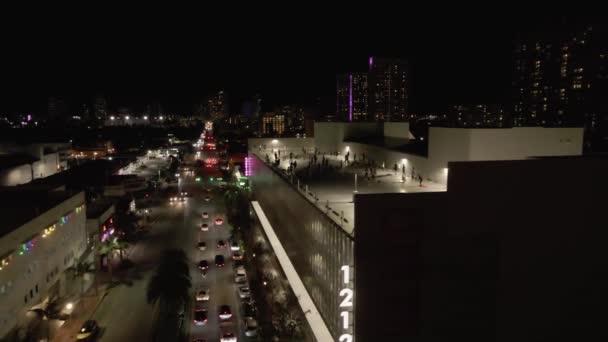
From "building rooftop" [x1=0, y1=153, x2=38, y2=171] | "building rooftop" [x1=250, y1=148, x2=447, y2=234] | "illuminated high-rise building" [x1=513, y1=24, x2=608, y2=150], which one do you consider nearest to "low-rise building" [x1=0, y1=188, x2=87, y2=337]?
"building rooftop" [x1=250, y1=148, x2=447, y2=234]

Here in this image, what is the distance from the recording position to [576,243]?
1129 centimetres

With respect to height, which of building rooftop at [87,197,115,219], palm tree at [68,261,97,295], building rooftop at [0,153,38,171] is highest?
building rooftop at [0,153,38,171]

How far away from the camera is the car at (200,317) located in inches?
683

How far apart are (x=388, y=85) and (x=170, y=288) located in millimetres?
57271

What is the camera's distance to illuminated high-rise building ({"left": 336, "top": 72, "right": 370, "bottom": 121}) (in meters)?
72.4

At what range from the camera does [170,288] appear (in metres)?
18.8

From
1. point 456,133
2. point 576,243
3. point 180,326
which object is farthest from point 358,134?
point 576,243

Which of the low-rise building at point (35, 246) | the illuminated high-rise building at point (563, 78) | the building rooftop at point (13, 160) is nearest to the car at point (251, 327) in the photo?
the low-rise building at point (35, 246)

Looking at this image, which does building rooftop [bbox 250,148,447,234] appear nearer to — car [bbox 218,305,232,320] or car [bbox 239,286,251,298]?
car [bbox 239,286,251,298]

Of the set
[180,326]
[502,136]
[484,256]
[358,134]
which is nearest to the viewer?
[484,256]

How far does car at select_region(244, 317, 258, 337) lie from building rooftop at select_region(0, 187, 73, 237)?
27.8ft

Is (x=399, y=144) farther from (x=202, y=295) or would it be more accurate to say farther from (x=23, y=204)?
(x=23, y=204)

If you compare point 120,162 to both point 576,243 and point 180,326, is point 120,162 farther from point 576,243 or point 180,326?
point 576,243

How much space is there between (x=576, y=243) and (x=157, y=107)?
159m
